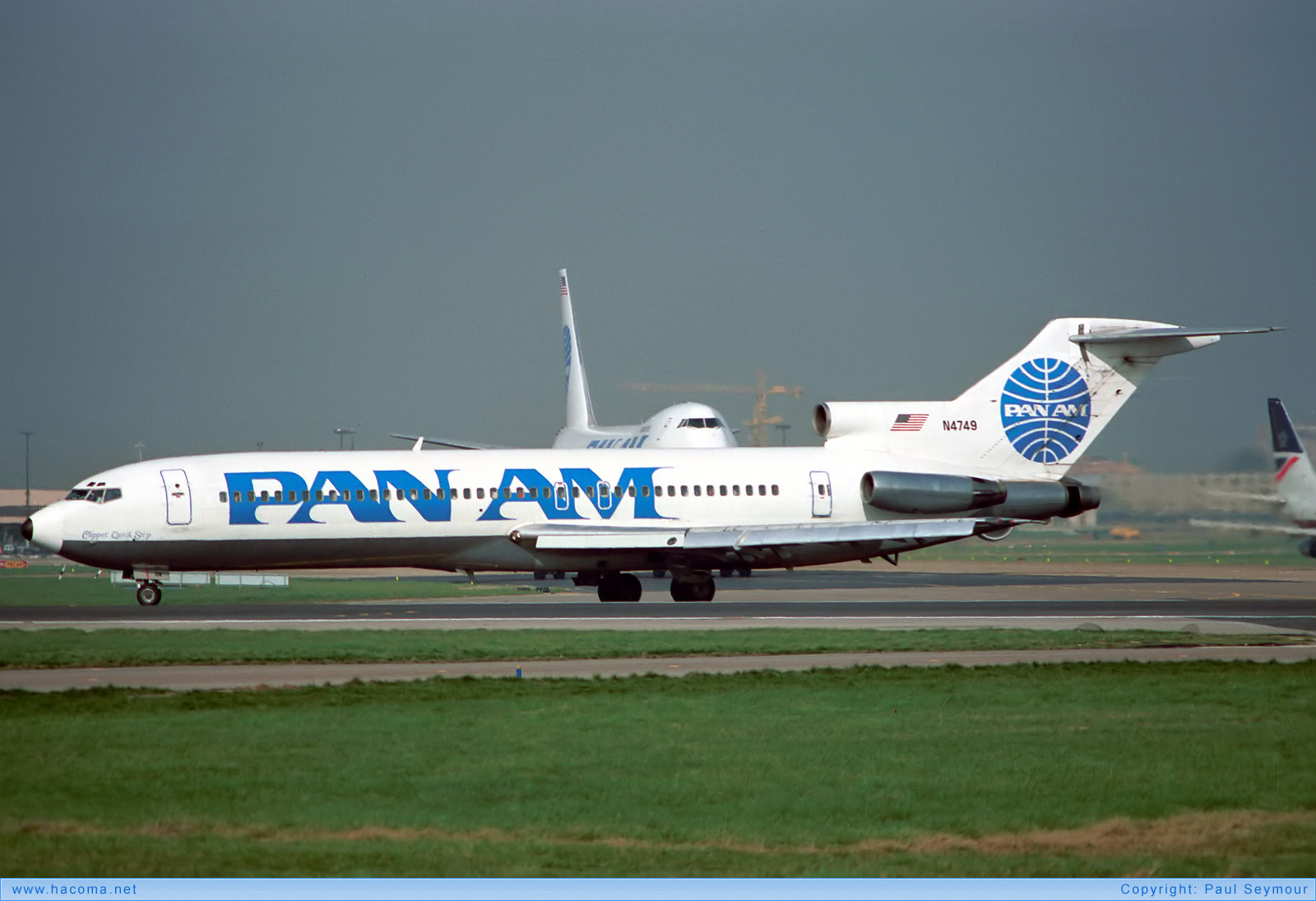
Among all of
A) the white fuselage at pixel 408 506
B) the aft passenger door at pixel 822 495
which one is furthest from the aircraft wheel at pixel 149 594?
the aft passenger door at pixel 822 495

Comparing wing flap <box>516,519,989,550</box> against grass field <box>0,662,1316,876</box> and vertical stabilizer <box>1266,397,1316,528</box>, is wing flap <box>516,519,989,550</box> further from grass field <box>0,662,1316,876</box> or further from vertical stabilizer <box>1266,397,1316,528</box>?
grass field <box>0,662,1316,876</box>

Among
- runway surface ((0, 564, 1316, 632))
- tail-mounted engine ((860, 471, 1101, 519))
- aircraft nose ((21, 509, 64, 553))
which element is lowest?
runway surface ((0, 564, 1316, 632))

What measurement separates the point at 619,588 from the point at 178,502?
11.8 m

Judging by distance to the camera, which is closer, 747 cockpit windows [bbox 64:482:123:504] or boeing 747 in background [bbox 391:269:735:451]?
747 cockpit windows [bbox 64:482:123:504]

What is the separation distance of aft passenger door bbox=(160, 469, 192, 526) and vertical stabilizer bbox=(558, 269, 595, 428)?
204 feet

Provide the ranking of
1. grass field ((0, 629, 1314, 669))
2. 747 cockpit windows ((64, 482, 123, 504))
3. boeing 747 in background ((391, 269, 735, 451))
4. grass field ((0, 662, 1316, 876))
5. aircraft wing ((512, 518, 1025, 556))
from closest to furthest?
grass field ((0, 662, 1316, 876)), grass field ((0, 629, 1314, 669)), 747 cockpit windows ((64, 482, 123, 504)), aircraft wing ((512, 518, 1025, 556)), boeing 747 in background ((391, 269, 735, 451))

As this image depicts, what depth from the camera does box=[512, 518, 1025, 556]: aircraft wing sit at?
39.6m

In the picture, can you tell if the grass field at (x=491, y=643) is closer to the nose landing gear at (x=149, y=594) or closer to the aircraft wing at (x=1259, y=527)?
the nose landing gear at (x=149, y=594)

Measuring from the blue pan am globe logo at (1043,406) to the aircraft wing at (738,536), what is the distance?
5.08m

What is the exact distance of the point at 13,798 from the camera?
12.8 metres

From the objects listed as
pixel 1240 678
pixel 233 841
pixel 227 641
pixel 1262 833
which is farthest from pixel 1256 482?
pixel 233 841

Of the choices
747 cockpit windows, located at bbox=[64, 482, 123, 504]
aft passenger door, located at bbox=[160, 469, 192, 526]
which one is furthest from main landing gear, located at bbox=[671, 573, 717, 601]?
747 cockpit windows, located at bbox=[64, 482, 123, 504]

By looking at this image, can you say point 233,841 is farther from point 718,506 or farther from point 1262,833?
point 718,506

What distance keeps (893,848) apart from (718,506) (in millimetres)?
30736
